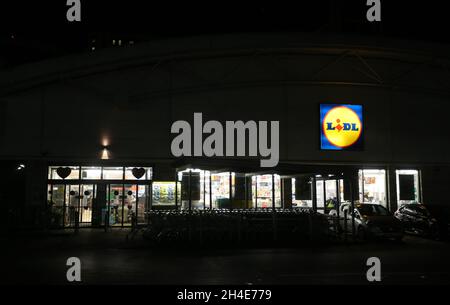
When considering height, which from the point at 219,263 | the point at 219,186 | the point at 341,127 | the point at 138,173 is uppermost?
the point at 341,127

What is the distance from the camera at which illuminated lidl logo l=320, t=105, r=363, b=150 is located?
2075cm

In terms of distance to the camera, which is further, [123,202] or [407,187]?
[407,187]

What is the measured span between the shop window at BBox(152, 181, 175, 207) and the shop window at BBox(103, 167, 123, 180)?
1.86 metres

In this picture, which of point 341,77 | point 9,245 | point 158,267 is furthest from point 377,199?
point 9,245

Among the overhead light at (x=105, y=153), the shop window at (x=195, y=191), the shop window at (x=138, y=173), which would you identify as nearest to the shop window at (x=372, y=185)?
the shop window at (x=195, y=191)

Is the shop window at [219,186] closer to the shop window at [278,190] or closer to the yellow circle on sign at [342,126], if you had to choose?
the shop window at [278,190]

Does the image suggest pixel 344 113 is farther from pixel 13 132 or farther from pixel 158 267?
pixel 13 132

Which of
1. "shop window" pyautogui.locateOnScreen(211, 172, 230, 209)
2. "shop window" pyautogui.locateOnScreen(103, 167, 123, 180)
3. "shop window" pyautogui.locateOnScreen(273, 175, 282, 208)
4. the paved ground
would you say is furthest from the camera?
"shop window" pyautogui.locateOnScreen(273, 175, 282, 208)

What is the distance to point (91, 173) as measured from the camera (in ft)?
75.3

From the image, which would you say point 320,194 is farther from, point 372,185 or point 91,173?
point 91,173

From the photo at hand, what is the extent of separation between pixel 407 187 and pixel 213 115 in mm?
12096

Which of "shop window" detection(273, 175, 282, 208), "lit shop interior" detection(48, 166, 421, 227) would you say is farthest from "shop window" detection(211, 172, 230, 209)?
"shop window" detection(273, 175, 282, 208)

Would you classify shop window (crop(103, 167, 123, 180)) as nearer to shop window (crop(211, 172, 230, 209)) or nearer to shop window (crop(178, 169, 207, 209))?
shop window (crop(178, 169, 207, 209))

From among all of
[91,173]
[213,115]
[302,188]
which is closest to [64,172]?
[91,173]
